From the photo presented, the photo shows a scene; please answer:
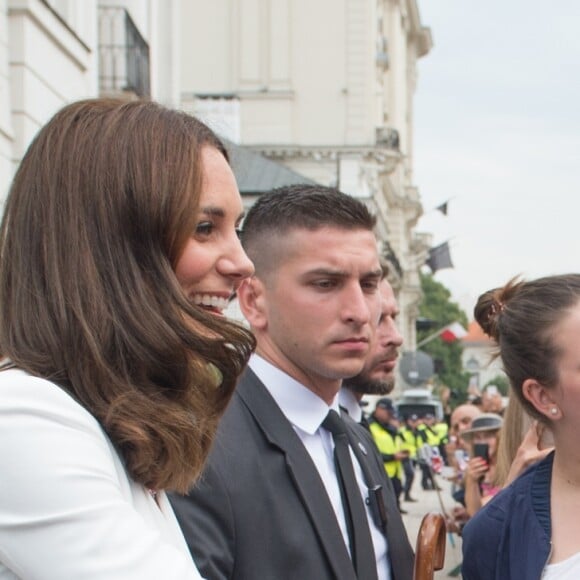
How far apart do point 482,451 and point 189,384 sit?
6.44 meters

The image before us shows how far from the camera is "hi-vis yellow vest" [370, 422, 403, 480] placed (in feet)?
52.4

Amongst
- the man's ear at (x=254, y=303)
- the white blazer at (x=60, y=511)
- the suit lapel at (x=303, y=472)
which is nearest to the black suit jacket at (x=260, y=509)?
the suit lapel at (x=303, y=472)

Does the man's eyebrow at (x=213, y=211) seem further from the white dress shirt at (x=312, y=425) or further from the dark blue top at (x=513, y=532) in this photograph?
the dark blue top at (x=513, y=532)

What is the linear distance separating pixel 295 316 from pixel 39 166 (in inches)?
62.8

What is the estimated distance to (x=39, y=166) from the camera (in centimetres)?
177

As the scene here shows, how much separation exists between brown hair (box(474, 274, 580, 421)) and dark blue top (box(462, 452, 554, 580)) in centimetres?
17

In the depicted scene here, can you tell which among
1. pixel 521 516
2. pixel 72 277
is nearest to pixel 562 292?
pixel 521 516

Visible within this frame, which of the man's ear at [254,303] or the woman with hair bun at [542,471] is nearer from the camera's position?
the woman with hair bun at [542,471]

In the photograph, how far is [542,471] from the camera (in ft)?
10.3

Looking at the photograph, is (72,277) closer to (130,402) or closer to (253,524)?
(130,402)

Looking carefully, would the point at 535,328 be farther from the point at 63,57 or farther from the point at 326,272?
the point at 63,57

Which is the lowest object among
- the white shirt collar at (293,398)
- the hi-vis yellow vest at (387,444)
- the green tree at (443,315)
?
the green tree at (443,315)

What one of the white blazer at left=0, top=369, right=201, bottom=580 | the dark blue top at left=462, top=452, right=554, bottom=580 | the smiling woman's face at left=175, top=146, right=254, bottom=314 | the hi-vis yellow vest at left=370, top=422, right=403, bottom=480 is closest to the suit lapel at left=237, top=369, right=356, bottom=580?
the dark blue top at left=462, top=452, right=554, bottom=580

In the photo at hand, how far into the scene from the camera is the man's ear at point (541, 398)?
10.2 feet
